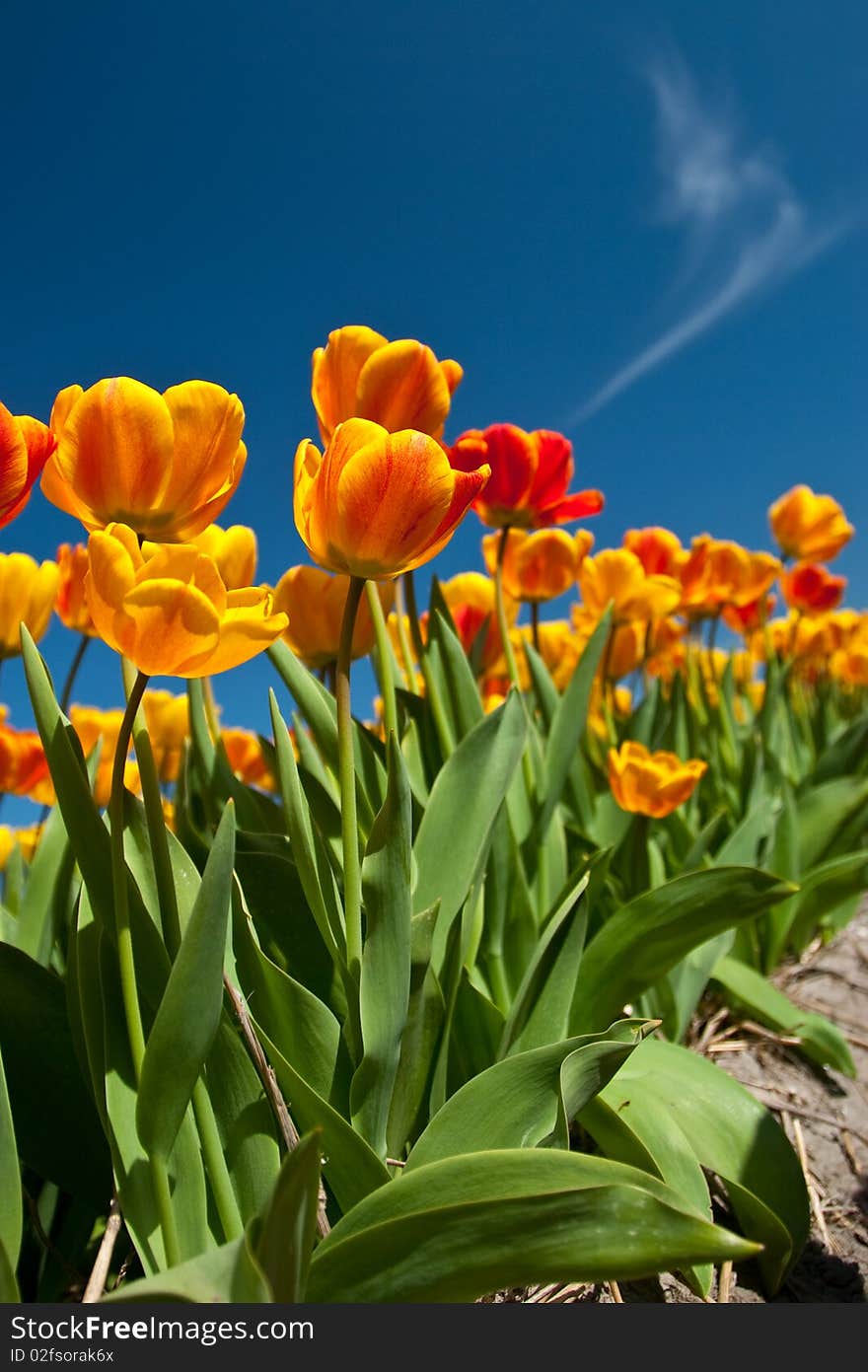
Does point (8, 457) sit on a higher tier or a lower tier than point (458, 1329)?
higher

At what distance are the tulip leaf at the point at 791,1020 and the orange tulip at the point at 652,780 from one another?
425 mm

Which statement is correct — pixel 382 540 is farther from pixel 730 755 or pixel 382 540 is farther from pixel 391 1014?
pixel 730 755

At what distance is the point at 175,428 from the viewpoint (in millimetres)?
914

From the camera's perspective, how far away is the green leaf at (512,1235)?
0.75 metres

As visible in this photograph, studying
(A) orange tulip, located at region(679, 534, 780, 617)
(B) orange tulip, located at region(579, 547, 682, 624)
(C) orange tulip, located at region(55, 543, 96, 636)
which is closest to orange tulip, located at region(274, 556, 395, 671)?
(C) orange tulip, located at region(55, 543, 96, 636)

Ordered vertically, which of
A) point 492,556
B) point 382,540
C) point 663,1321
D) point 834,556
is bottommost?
point 663,1321

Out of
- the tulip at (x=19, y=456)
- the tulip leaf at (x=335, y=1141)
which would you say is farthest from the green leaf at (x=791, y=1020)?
the tulip at (x=19, y=456)

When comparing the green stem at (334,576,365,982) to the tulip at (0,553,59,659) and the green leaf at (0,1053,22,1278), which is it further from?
the tulip at (0,553,59,659)

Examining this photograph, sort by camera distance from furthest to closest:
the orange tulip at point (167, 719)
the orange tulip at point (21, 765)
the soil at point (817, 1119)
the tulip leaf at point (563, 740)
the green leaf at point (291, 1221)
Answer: the orange tulip at point (167, 719) → the orange tulip at point (21, 765) → the tulip leaf at point (563, 740) → the soil at point (817, 1119) → the green leaf at point (291, 1221)

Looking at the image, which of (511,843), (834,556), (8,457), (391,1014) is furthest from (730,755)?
(8,457)

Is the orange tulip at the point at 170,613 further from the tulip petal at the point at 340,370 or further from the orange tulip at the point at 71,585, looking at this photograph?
the orange tulip at the point at 71,585

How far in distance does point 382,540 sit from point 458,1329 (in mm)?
673

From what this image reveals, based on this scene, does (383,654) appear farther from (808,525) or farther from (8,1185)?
(808,525)

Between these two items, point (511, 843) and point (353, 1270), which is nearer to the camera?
point (353, 1270)
